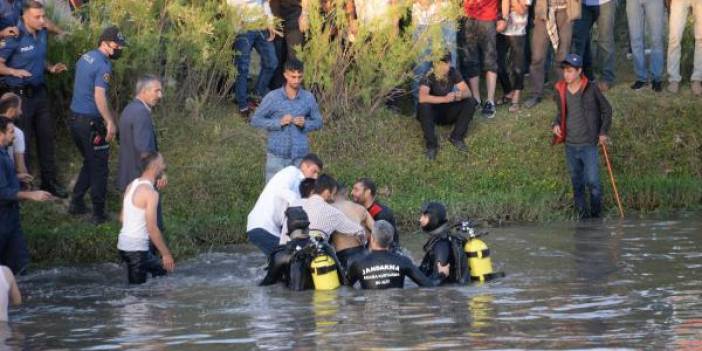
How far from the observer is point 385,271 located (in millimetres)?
14938

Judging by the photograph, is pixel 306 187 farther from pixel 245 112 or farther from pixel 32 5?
pixel 245 112

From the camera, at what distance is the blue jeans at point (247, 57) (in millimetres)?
21203

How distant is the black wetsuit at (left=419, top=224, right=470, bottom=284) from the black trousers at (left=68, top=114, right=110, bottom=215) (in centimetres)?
449

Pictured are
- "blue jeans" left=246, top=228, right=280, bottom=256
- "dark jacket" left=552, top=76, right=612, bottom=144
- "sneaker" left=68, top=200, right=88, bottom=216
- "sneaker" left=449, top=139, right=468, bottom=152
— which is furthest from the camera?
"sneaker" left=449, top=139, right=468, bottom=152

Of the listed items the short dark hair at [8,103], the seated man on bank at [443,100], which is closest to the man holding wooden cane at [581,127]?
the seated man on bank at [443,100]

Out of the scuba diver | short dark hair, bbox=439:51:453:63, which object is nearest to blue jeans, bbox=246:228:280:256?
the scuba diver

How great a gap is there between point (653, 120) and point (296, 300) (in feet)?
29.0

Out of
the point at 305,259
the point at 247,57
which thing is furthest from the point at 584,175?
the point at 305,259

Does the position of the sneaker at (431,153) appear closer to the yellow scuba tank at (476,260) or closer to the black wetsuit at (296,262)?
the yellow scuba tank at (476,260)

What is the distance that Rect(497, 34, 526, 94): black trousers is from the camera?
22.3 m

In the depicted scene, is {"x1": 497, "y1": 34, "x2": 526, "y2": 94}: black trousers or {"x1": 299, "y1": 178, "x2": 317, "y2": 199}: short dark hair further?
{"x1": 497, "y1": 34, "x2": 526, "y2": 94}: black trousers

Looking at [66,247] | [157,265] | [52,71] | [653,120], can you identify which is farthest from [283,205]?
[653,120]

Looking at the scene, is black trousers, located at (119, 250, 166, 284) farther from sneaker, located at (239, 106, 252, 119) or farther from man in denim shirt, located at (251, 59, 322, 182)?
sneaker, located at (239, 106, 252, 119)

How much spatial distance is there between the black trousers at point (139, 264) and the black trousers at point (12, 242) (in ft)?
3.11
